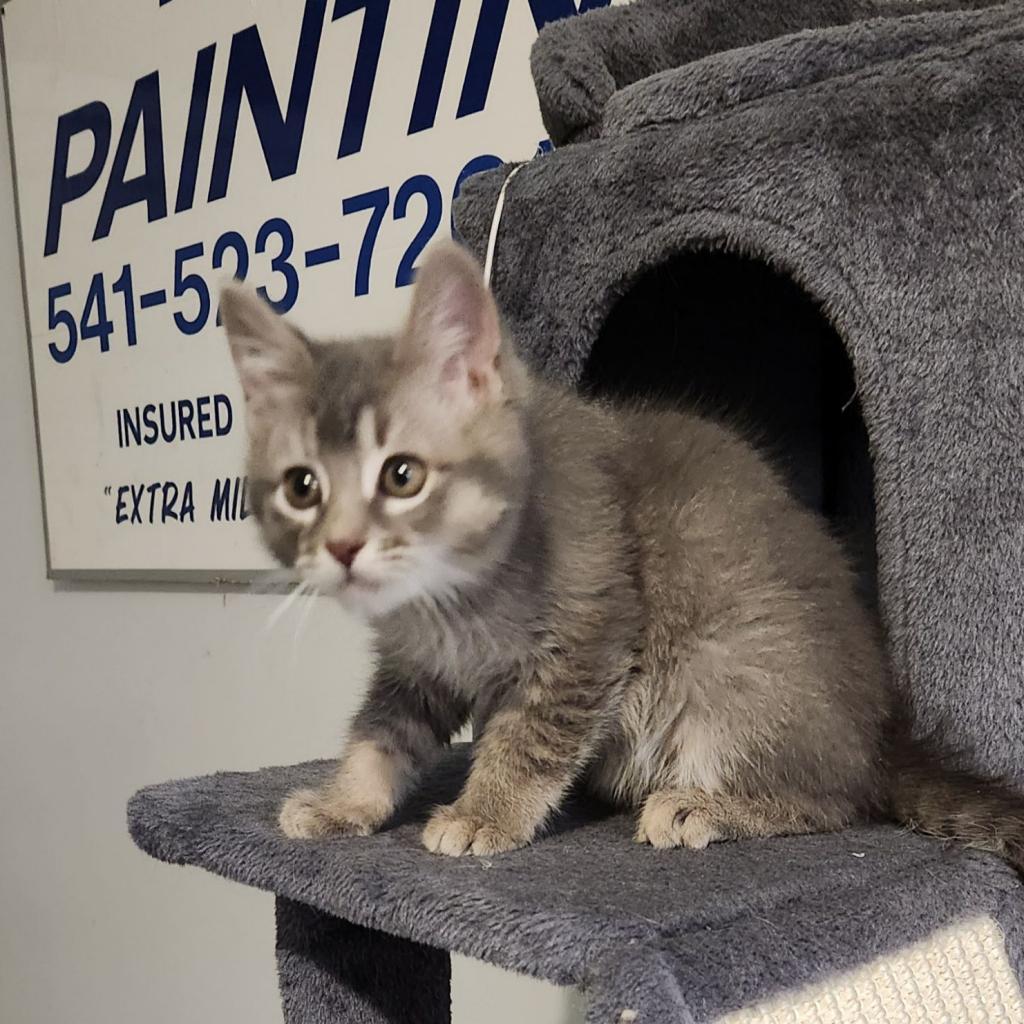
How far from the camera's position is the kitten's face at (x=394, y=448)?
2.21 ft

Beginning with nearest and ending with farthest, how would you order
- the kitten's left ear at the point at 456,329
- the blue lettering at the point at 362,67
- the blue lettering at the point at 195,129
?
the kitten's left ear at the point at 456,329, the blue lettering at the point at 362,67, the blue lettering at the point at 195,129

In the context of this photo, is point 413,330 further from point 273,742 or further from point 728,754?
point 273,742

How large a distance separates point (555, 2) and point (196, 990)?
70.1 inches

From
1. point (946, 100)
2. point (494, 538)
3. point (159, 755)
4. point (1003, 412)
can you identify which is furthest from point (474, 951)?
point (159, 755)

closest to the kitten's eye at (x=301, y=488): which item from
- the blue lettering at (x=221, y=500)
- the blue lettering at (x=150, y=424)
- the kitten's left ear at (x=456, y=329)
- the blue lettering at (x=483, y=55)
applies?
the kitten's left ear at (x=456, y=329)

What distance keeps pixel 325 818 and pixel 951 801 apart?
17.4 inches

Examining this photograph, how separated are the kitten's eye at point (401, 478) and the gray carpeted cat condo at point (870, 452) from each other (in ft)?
0.79

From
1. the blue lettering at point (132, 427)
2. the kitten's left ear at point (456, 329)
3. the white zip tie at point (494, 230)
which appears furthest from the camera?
the blue lettering at point (132, 427)

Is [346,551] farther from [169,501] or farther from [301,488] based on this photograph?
[169,501]

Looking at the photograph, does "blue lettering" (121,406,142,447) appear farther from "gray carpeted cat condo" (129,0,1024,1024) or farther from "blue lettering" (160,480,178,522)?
"gray carpeted cat condo" (129,0,1024,1024)

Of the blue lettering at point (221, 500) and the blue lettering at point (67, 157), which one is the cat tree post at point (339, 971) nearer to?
the blue lettering at point (221, 500)

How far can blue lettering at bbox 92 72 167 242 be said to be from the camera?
1.82m

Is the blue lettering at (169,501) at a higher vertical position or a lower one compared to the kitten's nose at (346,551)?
higher

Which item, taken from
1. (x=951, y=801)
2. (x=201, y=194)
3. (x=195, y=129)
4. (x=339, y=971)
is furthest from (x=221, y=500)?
(x=951, y=801)
